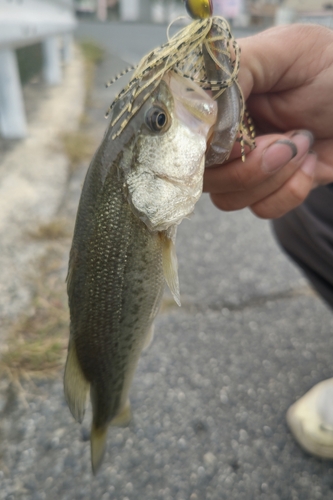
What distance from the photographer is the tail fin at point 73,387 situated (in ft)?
4.33

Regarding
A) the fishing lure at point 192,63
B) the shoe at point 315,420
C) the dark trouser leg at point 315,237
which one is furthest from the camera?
the dark trouser leg at point 315,237

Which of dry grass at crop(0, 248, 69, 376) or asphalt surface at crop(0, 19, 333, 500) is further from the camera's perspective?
dry grass at crop(0, 248, 69, 376)

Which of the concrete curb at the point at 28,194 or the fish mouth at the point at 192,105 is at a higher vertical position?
the fish mouth at the point at 192,105

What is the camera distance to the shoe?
1.67 m

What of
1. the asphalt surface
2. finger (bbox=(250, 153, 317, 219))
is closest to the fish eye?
finger (bbox=(250, 153, 317, 219))

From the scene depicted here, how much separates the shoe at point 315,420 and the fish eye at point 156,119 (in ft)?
4.60

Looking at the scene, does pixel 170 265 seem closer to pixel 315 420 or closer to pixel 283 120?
pixel 283 120

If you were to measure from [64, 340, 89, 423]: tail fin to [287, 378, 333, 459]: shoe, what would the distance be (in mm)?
993

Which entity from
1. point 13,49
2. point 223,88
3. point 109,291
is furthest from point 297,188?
point 13,49

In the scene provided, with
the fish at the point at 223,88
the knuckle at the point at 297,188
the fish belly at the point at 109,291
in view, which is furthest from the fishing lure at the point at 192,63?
the knuckle at the point at 297,188

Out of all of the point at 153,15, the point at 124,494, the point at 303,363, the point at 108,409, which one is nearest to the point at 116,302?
the point at 108,409

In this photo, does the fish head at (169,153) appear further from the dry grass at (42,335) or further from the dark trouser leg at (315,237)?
the dry grass at (42,335)

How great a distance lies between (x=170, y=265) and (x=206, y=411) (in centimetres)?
100

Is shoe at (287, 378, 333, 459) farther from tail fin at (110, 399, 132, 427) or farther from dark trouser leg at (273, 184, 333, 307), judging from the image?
tail fin at (110, 399, 132, 427)
